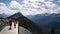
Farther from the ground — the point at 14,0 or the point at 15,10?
the point at 14,0

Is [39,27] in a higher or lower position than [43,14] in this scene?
lower

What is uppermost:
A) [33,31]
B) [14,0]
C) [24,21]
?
[14,0]

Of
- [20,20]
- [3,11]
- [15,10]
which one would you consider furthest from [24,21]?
[3,11]

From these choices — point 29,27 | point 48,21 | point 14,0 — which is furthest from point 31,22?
point 14,0

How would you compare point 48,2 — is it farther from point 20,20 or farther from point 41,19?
point 20,20

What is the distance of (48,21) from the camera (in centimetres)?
A: 231

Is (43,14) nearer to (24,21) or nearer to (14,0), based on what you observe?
(24,21)

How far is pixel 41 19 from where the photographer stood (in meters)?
2.33

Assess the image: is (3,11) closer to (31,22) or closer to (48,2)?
(31,22)

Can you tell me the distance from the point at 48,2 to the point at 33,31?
49cm

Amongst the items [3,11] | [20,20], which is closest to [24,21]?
[20,20]

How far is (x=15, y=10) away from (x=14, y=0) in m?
0.15

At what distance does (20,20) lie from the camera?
238cm

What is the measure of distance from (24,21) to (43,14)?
1.01 feet
